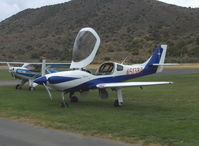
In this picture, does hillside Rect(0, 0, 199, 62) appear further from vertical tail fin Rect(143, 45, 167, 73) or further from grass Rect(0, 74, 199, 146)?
grass Rect(0, 74, 199, 146)

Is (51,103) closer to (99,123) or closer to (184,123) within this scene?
(99,123)

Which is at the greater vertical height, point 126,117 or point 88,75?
point 88,75

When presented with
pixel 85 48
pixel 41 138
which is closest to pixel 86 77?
pixel 85 48

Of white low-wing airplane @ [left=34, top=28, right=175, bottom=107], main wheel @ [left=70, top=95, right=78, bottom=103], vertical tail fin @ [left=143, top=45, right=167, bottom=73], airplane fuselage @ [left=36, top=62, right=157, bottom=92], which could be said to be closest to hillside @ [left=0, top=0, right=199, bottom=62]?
vertical tail fin @ [left=143, top=45, right=167, bottom=73]

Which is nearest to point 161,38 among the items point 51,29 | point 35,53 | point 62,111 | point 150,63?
point 35,53

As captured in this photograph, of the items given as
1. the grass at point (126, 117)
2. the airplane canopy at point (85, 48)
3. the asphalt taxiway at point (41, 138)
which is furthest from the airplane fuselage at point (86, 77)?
the asphalt taxiway at point (41, 138)

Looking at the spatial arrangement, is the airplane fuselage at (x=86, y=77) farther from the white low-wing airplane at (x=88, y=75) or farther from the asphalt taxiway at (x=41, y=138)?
the asphalt taxiway at (x=41, y=138)

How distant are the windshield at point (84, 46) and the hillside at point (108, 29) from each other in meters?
55.7

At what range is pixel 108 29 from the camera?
109 meters

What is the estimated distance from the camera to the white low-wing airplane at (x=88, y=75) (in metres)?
15.8

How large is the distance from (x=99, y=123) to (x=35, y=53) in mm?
81948

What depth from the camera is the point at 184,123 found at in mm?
11469

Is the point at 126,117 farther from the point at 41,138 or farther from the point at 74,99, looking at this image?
the point at 74,99

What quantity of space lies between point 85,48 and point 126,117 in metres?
5.19
